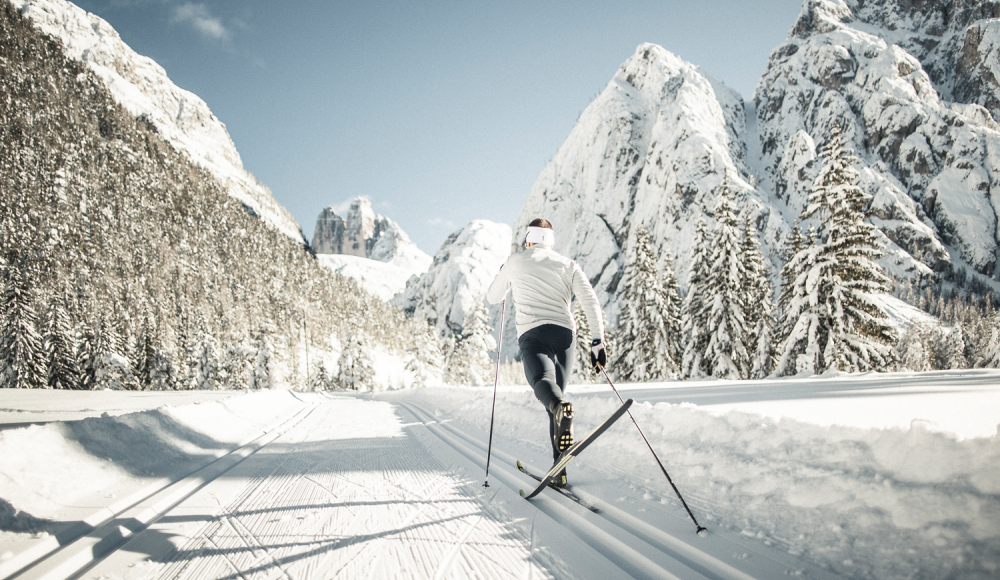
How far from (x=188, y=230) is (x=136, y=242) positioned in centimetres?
1854

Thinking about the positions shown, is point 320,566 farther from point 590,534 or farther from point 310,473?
point 310,473

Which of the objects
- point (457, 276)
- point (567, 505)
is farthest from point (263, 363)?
point (457, 276)

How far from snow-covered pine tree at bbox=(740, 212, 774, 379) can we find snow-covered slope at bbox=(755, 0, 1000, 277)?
3296 inches

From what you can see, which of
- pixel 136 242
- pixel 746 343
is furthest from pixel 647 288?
Answer: pixel 136 242

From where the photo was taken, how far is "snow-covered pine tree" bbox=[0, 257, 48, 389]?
36.8 m

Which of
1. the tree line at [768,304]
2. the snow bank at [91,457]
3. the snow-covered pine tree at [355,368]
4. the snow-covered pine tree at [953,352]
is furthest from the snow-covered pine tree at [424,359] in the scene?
the snow-covered pine tree at [953,352]

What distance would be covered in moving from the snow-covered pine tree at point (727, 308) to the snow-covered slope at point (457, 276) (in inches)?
4029

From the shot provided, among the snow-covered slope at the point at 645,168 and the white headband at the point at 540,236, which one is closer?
the white headband at the point at 540,236

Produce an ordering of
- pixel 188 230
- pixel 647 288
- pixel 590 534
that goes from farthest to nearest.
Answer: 1. pixel 188 230
2. pixel 647 288
3. pixel 590 534

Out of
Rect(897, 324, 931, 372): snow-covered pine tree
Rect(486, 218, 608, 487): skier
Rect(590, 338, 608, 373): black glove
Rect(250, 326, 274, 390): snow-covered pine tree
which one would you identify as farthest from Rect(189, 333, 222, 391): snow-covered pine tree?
Rect(897, 324, 931, 372): snow-covered pine tree

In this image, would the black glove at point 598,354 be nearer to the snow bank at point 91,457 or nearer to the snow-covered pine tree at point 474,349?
the snow bank at point 91,457

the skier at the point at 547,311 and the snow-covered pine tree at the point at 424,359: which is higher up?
the skier at the point at 547,311

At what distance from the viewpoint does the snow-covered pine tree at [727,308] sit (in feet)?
76.4

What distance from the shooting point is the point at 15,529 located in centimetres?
230
